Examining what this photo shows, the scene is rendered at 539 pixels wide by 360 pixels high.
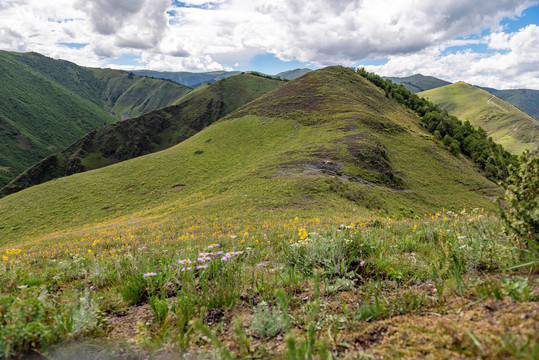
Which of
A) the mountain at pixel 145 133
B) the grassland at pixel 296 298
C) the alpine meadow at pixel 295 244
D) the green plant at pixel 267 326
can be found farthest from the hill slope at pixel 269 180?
the mountain at pixel 145 133

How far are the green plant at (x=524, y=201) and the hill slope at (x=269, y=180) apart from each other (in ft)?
44.2

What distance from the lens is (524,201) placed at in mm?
2707

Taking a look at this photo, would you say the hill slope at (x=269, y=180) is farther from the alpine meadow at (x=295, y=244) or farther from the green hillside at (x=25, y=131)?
→ the green hillside at (x=25, y=131)

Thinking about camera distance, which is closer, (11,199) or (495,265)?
(495,265)

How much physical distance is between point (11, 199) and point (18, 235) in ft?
59.6

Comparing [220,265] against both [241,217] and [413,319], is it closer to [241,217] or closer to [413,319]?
[413,319]

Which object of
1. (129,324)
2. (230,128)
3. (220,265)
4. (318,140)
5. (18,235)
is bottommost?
(18,235)

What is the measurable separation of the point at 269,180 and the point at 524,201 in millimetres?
25572

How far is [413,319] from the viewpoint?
2.28 meters

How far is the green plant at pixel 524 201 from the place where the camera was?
8.70 ft

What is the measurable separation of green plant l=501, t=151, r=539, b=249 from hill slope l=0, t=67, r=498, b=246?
13485mm

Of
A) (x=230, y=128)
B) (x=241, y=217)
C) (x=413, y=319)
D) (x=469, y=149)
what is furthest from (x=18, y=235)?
(x=469, y=149)

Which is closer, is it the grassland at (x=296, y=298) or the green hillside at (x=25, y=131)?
the grassland at (x=296, y=298)

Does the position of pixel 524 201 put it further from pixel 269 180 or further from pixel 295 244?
pixel 269 180
